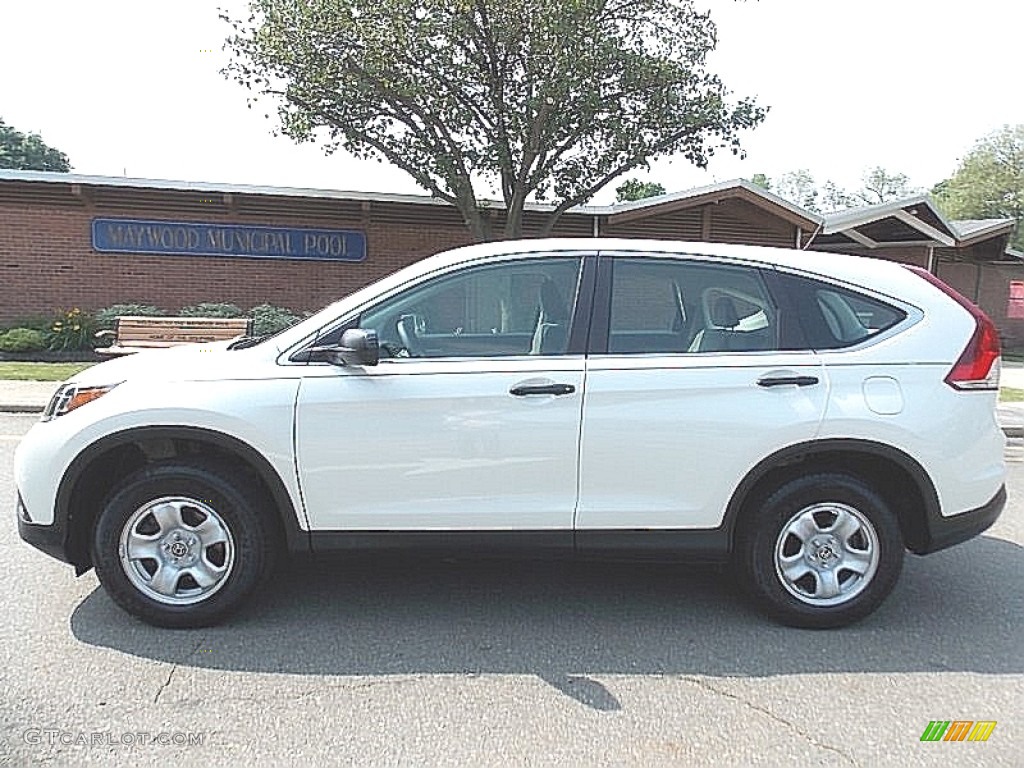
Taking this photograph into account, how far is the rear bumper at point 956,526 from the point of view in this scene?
3816 millimetres

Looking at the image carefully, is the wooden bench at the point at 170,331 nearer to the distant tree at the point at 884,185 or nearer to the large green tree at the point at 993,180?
the large green tree at the point at 993,180

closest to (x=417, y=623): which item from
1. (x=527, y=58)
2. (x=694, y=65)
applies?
(x=527, y=58)

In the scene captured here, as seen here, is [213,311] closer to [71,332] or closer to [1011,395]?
[71,332]

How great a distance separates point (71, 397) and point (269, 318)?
11.7 metres

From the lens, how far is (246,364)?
12.1 feet

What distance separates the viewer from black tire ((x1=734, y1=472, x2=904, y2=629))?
12.4 ft

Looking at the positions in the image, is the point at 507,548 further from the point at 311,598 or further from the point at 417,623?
the point at 311,598

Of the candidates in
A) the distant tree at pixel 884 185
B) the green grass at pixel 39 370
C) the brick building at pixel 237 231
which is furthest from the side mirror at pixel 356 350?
the distant tree at pixel 884 185

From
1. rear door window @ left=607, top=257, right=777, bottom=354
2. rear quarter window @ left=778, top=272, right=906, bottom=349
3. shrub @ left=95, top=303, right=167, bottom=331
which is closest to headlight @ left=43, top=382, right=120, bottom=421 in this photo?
rear door window @ left=607, top=257, right=777, bottom=354

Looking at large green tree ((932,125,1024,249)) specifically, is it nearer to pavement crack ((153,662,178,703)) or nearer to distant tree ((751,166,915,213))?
distant tree ((751,166,915,213))

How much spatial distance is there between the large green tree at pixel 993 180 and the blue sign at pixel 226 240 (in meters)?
43.0

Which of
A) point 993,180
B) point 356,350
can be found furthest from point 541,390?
point 993,180

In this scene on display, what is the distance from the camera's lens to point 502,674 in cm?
339

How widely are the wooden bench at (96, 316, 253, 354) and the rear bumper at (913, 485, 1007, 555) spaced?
12.5m
